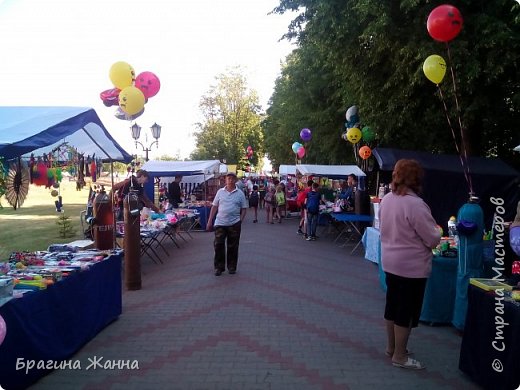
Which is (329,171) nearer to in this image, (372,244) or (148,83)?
(372,244)

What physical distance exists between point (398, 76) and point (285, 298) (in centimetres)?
668

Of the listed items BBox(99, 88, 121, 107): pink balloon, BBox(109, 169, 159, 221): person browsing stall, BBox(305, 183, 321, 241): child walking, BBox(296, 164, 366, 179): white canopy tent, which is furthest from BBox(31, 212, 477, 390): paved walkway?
BBox(296, 164, 366, 179): white canopy tent

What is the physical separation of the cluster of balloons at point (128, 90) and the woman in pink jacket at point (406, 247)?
508 centimetres

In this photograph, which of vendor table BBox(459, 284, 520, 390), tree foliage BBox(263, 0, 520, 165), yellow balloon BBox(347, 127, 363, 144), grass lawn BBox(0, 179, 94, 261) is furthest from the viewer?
yellow balloon BBox(347, 127, 363, 144)

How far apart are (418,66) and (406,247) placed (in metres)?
7.32

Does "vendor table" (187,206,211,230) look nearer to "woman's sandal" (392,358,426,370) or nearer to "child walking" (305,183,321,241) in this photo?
"child walking" (305,183,321,241)

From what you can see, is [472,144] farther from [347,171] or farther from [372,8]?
[372,8]

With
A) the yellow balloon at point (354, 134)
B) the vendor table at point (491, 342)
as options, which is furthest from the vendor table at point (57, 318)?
the yellow balloon at point (354, 134)

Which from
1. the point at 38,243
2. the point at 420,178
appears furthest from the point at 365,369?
the point at 38,243

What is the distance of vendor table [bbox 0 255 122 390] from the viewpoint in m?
3.39

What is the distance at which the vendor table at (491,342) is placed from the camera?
3.16 metres

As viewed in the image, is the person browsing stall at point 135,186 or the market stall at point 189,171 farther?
the market stall at point 189,171

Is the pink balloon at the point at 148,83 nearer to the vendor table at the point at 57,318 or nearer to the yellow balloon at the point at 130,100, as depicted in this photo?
the yellow balloon at the point at 130,100

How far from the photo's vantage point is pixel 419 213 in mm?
3764
